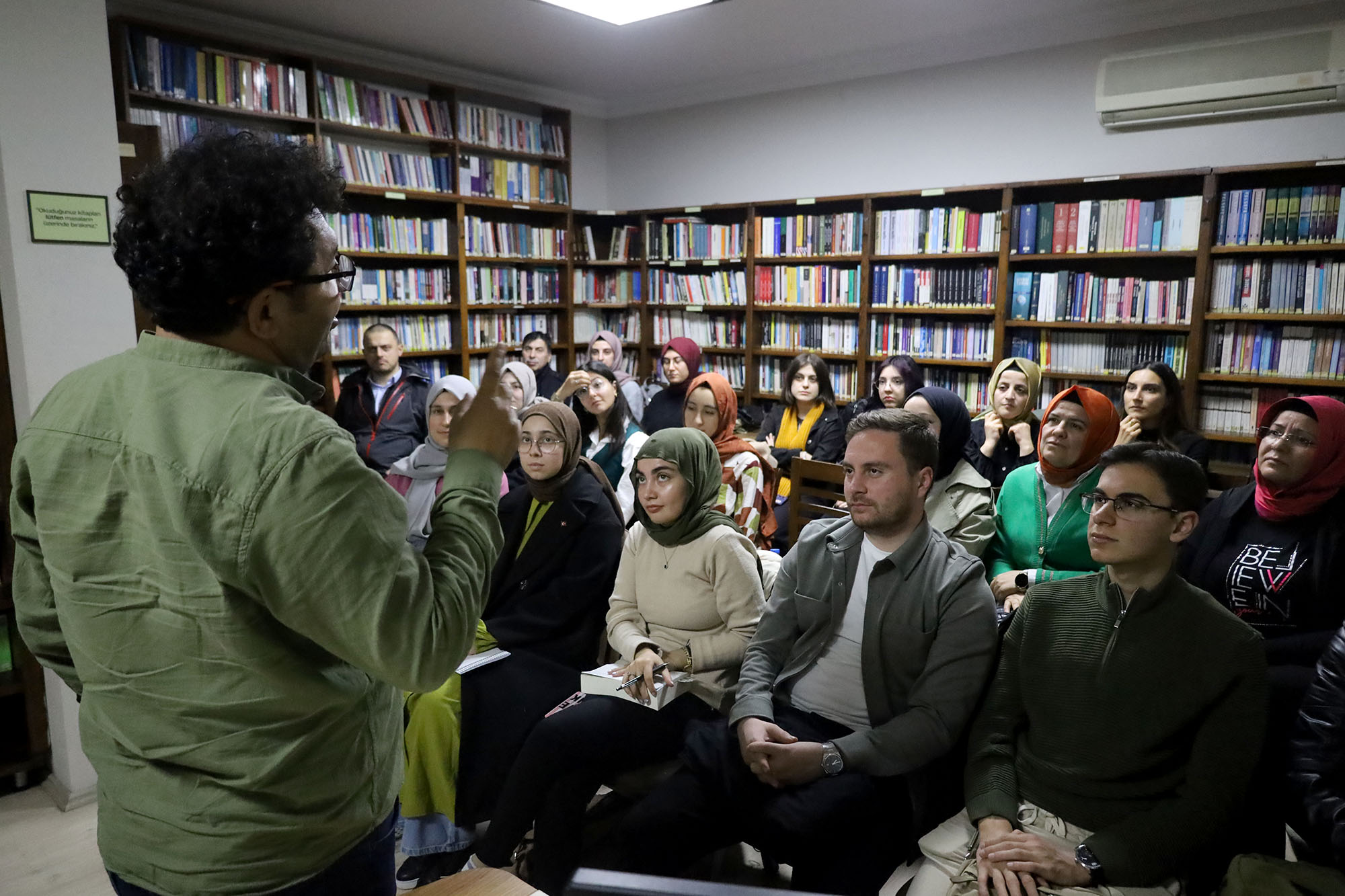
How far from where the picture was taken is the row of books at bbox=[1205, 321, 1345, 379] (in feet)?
12.7

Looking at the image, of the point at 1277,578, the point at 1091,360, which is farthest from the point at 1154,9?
the point at 1277,578

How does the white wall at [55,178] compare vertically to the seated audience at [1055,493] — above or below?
above

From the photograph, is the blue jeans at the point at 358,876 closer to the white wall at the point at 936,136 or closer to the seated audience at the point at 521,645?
the seated audience at the point at 521,645

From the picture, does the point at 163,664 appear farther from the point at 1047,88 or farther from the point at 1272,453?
the point at 1047,88

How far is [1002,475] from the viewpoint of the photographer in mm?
3756

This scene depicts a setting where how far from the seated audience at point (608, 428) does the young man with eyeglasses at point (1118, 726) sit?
2395 millimetres

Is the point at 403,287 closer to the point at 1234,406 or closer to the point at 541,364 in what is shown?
the point at 541,364

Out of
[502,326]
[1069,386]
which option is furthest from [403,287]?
[1069,386]

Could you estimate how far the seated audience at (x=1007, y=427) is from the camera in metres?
3.76

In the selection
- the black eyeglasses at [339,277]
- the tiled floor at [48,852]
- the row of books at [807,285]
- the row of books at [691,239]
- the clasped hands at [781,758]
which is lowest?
the tiled floor at [48,852]

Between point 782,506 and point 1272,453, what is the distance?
7.54 ft

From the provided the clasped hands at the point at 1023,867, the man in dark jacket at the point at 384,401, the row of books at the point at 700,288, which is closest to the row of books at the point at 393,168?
the man in dark jacket at the point at 384,401

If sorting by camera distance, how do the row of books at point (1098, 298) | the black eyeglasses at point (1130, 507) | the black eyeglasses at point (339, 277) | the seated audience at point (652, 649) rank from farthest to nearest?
the row of books at point (1098, 298), the seated audience at point (652, 649), the black eyeglasses at point (1130, 507), the black eyeglasses at point (339, 277)

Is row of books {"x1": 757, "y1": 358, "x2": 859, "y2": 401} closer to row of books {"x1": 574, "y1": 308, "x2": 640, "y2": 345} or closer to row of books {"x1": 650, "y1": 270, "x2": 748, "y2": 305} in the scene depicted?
row of books {"x1": 650, "y1": 270, "x2": 748, "y2": 305}
